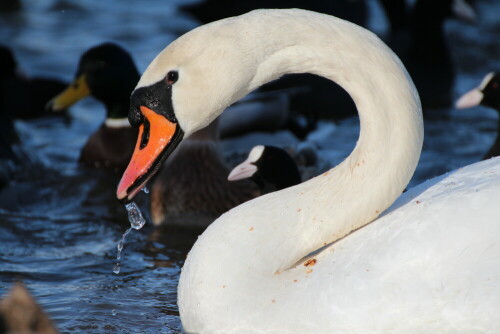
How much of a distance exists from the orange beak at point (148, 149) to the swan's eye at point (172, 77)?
170mm

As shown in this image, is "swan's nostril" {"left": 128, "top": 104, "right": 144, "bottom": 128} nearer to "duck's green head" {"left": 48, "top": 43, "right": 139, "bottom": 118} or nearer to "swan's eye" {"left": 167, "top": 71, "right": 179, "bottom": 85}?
"swan's eye" {"left": 167, "top": 71, "right": 179, "bottom": 85}

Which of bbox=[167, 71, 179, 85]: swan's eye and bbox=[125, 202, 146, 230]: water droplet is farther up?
bbox=[167, 71, 179, 85]: swan's eye

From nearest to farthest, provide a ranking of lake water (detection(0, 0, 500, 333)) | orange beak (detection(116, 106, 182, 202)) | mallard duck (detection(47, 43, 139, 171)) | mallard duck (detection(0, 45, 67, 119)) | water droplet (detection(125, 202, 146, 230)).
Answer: orange beak (detection(116, 106, 182, 202)) → water droplet (detection(125, 202, 146, 230)) → lake water (detection(0, 0, 500, 333)) → mallard duck (detection(47, 43, 139, 171)) → mallard duck (detection(0, 45, 67, 119))

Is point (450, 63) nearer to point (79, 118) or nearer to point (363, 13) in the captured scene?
point (363, 13)

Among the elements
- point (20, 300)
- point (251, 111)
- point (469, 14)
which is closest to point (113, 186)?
point (251, 111)

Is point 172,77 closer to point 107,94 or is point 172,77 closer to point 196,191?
point 196,191

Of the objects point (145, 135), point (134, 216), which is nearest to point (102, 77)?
point (134, 216)

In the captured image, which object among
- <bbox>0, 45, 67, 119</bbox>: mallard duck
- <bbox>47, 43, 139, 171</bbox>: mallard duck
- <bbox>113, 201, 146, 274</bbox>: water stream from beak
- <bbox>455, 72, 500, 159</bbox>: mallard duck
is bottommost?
<bbox>0, 45, 67, 119</bbox>: mallard duck

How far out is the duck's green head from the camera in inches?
368

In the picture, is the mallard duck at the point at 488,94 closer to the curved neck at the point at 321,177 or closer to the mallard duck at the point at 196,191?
the mallard duck at the point at 196,191

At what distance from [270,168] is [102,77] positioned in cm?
263

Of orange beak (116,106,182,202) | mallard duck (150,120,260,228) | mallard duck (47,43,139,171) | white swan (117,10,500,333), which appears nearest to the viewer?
white swan (117,10,500,333)

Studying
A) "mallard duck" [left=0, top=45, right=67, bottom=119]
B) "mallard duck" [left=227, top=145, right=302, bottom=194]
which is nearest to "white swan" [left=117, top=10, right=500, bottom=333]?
"mallard duck" [left=227, top=145, right=302, bottom=194]

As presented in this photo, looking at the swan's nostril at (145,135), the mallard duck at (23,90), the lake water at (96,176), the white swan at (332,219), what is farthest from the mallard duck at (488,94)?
the mallard duck at (23,90)
